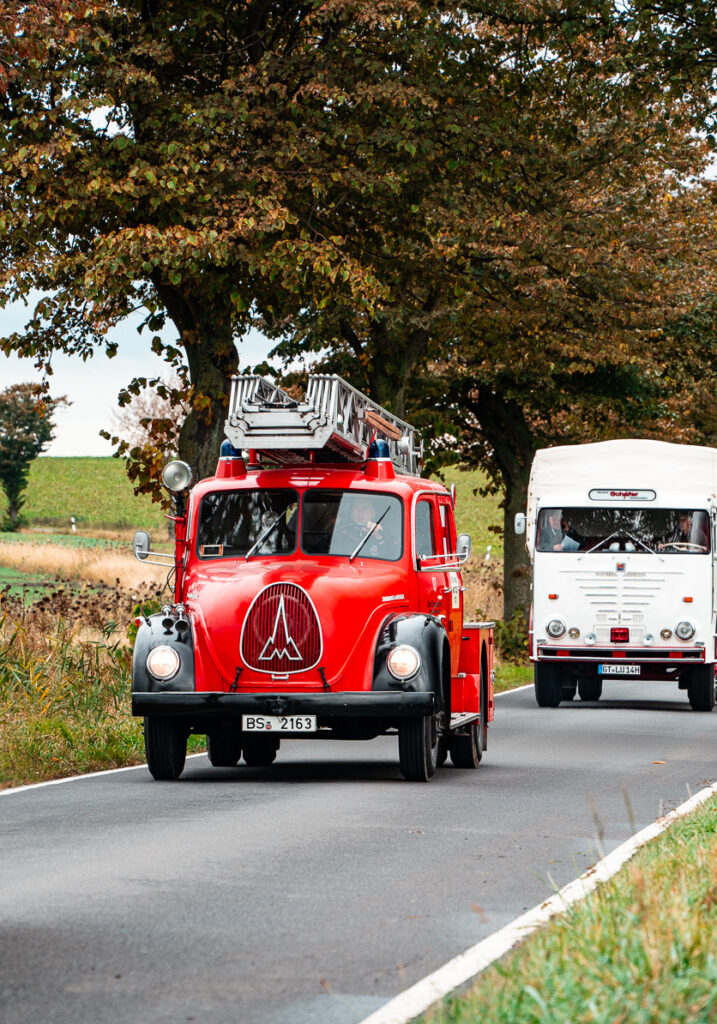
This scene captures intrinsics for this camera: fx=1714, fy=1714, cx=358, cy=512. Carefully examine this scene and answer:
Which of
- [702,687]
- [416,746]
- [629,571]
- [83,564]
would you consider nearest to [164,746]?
[416,746]

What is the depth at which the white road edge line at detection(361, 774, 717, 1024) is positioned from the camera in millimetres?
5578

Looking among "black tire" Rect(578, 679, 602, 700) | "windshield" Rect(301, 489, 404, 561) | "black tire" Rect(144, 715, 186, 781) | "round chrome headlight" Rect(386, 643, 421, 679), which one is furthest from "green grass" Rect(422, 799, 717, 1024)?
"black tire" Rect(578, 679, 602, 700)

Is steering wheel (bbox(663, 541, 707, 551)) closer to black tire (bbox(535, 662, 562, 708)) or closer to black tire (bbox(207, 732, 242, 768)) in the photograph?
black tire (bbox(535, 662, 562, 708))

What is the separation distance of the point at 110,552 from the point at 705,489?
76.2 ft

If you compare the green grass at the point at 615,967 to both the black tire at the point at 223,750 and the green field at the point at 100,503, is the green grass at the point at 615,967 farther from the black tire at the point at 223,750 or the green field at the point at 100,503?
the green field at the point at 100,503

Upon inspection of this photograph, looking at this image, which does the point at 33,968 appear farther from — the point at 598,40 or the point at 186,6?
the point at 186,6

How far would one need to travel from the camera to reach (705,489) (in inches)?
968

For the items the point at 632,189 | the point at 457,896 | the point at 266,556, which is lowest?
the point at 457,896

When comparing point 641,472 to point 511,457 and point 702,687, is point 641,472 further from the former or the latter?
point 511,457

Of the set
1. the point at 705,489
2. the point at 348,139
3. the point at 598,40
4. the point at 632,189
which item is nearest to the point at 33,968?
the point at 598,40

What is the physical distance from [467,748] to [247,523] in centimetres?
272

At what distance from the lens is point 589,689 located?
2758 centimetres

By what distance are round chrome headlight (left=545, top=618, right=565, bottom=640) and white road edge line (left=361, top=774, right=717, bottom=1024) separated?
14.9 metres

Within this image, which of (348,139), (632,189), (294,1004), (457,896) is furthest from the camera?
(632,189)
